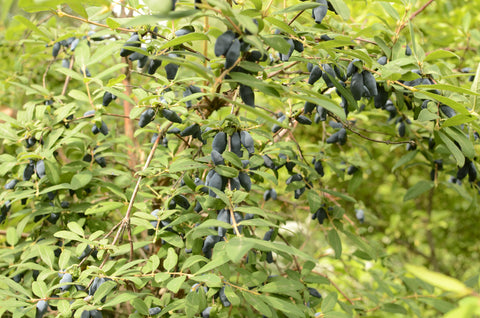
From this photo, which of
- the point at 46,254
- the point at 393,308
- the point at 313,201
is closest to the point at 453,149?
the point at 313,201

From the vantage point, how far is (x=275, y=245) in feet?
2.60

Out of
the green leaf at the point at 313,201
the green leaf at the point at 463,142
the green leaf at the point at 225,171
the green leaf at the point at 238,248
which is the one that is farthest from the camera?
the green leaf at the point at 313,201

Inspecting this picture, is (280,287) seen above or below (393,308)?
above

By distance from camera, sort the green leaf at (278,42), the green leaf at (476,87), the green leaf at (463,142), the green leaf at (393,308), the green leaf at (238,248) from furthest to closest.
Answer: the green leaf at (393,308)
the green leaf at (463,142)
the green leaf at (476,87)
the green leaf at (278,42)
the green leaf at (238,248)

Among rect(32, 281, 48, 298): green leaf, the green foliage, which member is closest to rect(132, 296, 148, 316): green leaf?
the green foliage

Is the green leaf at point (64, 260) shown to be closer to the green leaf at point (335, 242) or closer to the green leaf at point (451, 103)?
the green leaf at point (335, 242)

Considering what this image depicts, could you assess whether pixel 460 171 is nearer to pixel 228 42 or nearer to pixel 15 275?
pixel 228 42

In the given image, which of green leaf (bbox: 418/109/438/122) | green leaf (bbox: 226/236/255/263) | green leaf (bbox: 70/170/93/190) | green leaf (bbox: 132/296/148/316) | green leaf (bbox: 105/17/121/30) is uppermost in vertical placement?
green leaf (bbox: 105/17/121/30)

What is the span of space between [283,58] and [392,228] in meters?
3.04

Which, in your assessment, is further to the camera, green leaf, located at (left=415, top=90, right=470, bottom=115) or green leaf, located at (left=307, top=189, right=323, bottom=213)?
green leaf, located at (left=307, top=189, right=323, bottom=213)

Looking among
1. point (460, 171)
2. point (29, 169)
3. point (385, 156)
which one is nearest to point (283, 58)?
point (460, 171)

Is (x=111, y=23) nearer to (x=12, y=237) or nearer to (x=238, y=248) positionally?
(x=238, y=248)

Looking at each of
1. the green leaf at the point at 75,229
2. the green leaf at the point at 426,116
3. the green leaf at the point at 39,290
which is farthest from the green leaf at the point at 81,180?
the green leaf at the point at 426,116

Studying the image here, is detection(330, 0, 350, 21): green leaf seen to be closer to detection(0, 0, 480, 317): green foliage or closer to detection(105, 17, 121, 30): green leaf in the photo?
detection(0, 0, 480, 317): green foliage
